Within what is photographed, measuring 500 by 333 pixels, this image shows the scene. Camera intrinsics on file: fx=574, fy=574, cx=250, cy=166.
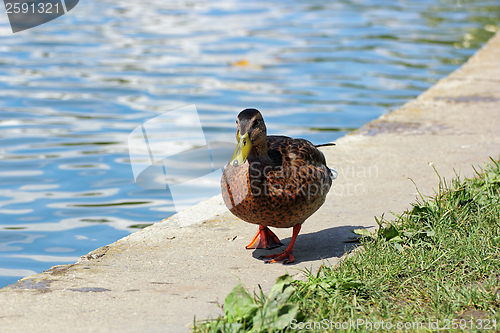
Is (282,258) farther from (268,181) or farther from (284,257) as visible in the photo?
(268,181)

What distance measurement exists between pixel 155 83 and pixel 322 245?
20.1 feet

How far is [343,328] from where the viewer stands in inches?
107

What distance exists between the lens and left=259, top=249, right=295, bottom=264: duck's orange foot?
11.9 ft

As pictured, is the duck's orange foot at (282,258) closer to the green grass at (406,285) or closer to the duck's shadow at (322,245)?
the duck's shadow at (322,245)

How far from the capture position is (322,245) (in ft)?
12.8

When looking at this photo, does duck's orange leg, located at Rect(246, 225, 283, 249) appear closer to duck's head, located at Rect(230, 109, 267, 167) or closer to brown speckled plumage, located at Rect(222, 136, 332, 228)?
brown speckled plumage, located at Rect(222, 136, 332, 228)

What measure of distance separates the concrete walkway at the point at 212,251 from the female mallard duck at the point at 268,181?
0.35 m

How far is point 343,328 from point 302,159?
1.24m

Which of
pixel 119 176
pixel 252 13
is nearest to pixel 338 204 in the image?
pixel 119 176

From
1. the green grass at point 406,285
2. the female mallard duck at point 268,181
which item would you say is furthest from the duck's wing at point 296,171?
the green grass at point 406,285

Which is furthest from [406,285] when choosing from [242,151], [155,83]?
[155,83]

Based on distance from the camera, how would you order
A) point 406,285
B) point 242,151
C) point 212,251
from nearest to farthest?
point 406,285
point 242,151
point 212,251

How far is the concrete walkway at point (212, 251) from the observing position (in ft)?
9.82

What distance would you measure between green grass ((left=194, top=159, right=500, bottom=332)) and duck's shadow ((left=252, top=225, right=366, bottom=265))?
16cm
